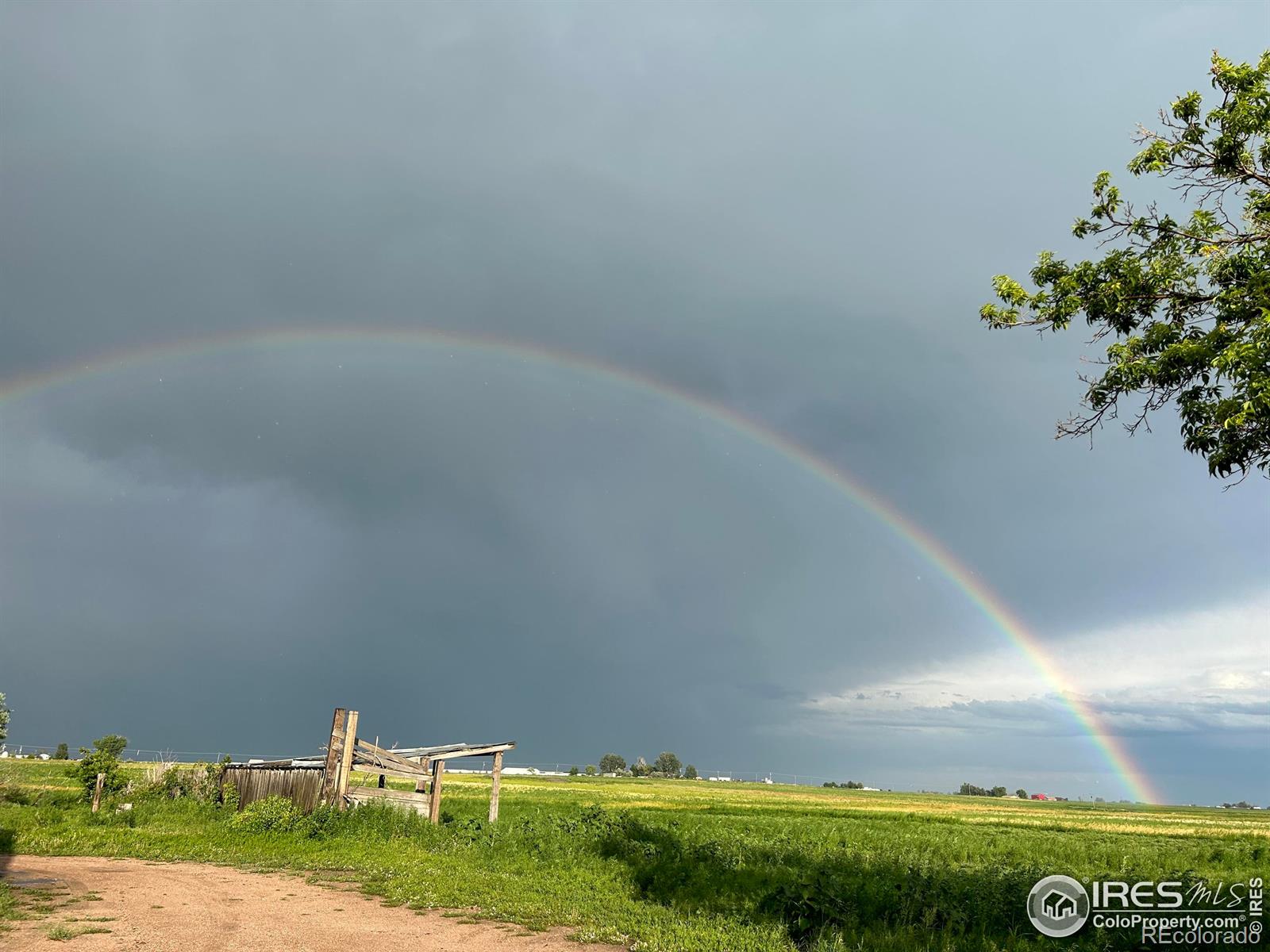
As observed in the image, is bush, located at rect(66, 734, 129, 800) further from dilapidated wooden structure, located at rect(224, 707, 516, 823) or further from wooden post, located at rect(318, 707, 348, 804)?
wooden post, located at rect(318, 707, 348, 804)

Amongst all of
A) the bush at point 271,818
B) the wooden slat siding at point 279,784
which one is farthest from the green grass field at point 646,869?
the wooden slat siding at point 279,784

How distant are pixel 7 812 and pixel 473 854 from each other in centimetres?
1759

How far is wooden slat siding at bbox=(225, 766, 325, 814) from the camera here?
1058 inches

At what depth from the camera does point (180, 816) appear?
2830 cm

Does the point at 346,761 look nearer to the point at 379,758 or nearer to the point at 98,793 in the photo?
the point at 379,758

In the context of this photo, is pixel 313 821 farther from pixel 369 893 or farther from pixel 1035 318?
pixel 1035 318

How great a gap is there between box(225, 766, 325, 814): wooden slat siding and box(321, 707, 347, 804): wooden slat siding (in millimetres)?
245

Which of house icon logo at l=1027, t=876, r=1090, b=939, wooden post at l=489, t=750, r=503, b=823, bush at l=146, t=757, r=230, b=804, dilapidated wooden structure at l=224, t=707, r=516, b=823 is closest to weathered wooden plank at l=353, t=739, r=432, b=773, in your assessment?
dilapidated wooden structure at l=224, t=707, r=516, b=823

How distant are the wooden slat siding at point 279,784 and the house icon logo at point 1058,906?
21.5 meters

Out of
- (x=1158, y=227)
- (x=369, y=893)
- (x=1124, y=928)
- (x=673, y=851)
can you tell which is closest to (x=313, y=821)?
(x=369, y=893)

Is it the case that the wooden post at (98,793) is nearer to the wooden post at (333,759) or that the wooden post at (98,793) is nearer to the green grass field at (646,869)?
the green grass field at (646,869)

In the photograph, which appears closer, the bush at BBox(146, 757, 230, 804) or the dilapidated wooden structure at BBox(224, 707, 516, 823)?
the dilapidated wooden structure at BBox(224, 707, 516, 823)

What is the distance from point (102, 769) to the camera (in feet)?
103

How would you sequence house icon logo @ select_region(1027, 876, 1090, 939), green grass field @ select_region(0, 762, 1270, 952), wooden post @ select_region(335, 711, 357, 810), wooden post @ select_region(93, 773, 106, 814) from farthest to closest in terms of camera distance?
wooden post @ select_region(93, 773, 106, 814), wooden post @ select_region(335, 711, 357, 810), house icon logo @ select_region(1027, 876, 1090, 939), green grass field @ select_region(0, 762, 1270, 952)
